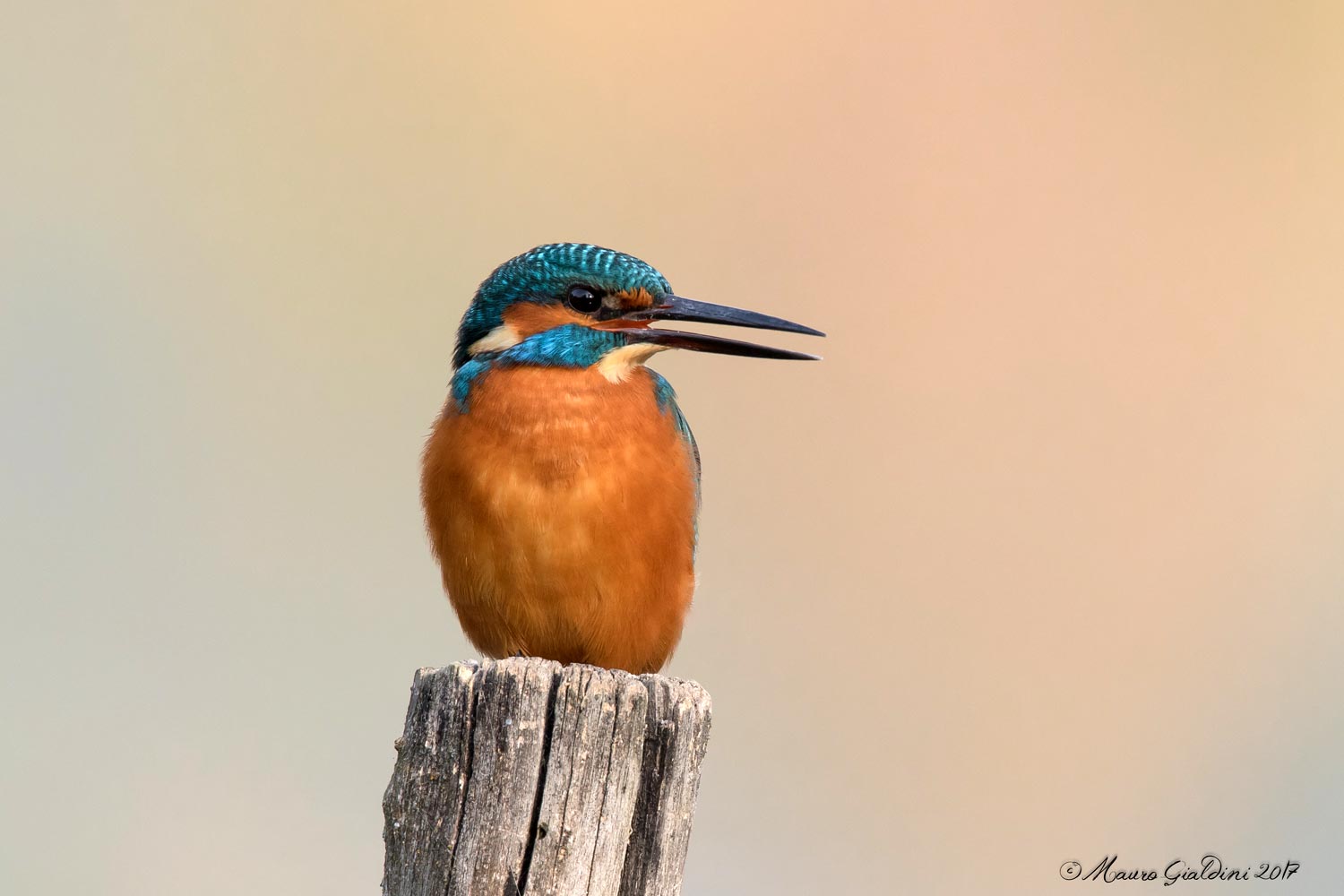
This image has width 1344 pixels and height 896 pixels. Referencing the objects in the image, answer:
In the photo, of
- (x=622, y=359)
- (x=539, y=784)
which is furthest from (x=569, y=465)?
(x=539, y=784)

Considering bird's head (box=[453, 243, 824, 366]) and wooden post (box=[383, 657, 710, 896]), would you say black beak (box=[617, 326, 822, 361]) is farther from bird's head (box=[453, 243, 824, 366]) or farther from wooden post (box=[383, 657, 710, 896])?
wooden post (box=[383, 657, 710, 896])

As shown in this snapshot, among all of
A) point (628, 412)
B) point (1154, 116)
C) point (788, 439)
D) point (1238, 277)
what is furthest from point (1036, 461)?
point (628, 412)

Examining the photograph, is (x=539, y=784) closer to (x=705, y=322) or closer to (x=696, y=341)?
(x=696, y=341)

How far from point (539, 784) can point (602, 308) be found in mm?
1703

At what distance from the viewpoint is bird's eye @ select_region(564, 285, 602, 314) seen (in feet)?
12.4

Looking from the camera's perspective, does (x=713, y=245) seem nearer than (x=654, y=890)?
No

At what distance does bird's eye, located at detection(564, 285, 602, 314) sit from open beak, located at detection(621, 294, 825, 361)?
10 centimetres

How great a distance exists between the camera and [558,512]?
354 centimetres

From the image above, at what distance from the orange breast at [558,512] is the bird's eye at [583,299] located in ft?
0.66

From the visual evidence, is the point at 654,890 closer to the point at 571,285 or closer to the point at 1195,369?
the point at 571,285

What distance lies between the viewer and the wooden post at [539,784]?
2373 mm

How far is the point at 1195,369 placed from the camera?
7.82 metres

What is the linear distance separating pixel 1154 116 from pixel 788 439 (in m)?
3.48
